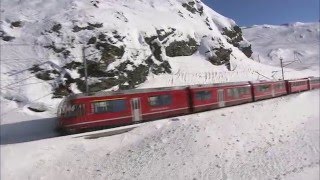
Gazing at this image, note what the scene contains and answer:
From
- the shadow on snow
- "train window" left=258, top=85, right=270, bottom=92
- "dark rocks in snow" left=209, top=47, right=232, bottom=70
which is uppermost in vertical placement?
"dark rocks in snow" left=209, top=47, right=232, bottom=70

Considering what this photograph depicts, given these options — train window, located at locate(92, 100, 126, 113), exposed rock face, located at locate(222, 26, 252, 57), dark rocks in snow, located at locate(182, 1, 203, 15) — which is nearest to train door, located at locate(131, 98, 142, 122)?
train window, located at locate(92, 100, 126, 113)

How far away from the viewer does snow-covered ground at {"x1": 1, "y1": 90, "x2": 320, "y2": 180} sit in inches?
747

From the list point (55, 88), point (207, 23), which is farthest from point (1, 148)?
point (207, 23)

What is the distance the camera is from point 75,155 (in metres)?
20.8

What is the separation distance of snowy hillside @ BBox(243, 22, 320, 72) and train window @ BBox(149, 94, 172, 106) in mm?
101373

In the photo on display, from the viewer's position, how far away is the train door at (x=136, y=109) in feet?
89.3

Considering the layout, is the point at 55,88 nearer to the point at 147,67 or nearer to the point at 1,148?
the point at 147,67

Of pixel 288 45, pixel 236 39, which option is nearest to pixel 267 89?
pixel 236 39

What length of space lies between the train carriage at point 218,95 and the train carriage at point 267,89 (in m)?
1.29

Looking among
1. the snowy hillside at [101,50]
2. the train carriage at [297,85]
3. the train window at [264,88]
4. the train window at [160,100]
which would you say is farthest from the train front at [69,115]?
the train carriage at [297,85]

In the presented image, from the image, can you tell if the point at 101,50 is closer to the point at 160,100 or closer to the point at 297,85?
the point at 160,100

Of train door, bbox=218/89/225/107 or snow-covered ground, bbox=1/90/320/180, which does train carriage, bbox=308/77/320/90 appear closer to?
train door, bbox=218/89/225/107

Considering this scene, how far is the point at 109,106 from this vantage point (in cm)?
2597

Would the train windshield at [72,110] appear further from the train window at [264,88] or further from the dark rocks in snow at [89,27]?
the dark rocks in snow at [89,27]
